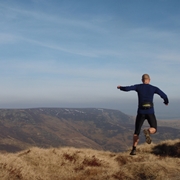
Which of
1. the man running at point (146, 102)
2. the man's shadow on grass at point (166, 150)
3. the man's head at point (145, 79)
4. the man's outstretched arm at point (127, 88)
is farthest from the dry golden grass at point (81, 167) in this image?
the man's head at point (145, 79)

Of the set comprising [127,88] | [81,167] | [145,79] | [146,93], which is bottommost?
[81,167]

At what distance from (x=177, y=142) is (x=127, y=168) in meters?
7.69

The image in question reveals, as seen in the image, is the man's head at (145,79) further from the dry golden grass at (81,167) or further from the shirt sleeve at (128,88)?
the dry golden grass at (81,167)

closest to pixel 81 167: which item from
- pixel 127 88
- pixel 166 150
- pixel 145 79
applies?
pixel 127 88

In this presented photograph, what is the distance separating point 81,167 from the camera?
13.0 metres

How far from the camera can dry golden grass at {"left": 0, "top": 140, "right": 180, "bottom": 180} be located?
34.6 ft

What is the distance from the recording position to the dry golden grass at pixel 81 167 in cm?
1054

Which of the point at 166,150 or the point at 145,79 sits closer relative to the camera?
the point at 145,79

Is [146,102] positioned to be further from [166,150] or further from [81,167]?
[166,150]

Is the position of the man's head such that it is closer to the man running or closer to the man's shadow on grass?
the man running

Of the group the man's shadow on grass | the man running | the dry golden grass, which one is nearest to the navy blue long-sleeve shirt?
the man running

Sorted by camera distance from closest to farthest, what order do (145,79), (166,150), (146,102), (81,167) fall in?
(146,102)
(81,167)
(145,79)
(166,150)

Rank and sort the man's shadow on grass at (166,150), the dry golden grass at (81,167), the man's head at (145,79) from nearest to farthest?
the dry golden grass at (81,167), the man's head at (145,79), the man's shadow on grass at (166,150)

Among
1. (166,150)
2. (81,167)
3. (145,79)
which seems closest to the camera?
(81,167)
